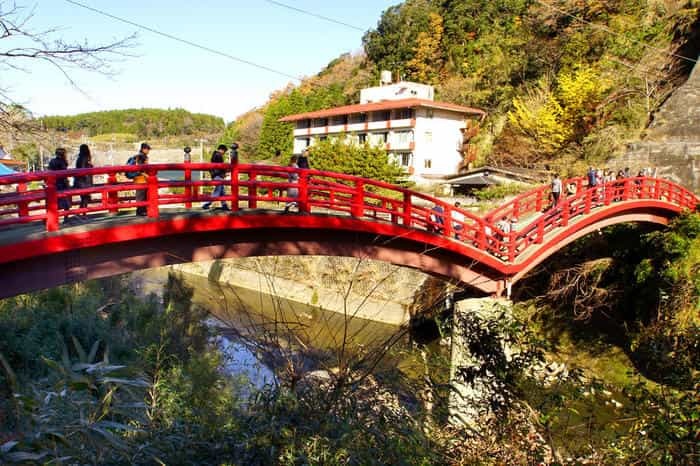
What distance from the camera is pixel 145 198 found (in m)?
7.11

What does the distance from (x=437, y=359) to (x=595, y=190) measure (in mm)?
9387

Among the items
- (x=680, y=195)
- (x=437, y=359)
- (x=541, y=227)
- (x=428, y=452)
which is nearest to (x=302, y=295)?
(x=541, y=227)

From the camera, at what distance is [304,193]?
790 centimetres

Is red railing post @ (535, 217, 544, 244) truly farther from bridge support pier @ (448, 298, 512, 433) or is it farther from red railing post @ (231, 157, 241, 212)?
red railing post @ (231, 157, 241, 212)

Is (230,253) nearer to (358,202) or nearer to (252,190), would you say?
(252,190)

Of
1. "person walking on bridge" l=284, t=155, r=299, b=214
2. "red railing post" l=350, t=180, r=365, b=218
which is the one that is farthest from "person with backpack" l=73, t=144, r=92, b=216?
"red railing post" l=350, t=180, r=365, b=218

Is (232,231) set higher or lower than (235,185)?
lower

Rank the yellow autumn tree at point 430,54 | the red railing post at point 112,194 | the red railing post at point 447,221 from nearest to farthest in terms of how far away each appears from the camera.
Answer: the red railing post at point 112,194 → the red railing post at point 447,221 → the yellow autumn tree at point 430,54

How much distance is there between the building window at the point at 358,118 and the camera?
3884 cm

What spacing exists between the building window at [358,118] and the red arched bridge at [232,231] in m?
27.5

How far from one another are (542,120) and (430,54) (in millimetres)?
22851

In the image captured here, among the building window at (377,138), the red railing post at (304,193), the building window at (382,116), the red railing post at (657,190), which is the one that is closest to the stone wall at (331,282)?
the red railing post at (657,190)

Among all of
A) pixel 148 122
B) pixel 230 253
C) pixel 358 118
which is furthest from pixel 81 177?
pixel 148 122

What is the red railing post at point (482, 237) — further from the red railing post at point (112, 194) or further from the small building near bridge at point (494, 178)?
the small building near bridge at point (494, 178)
